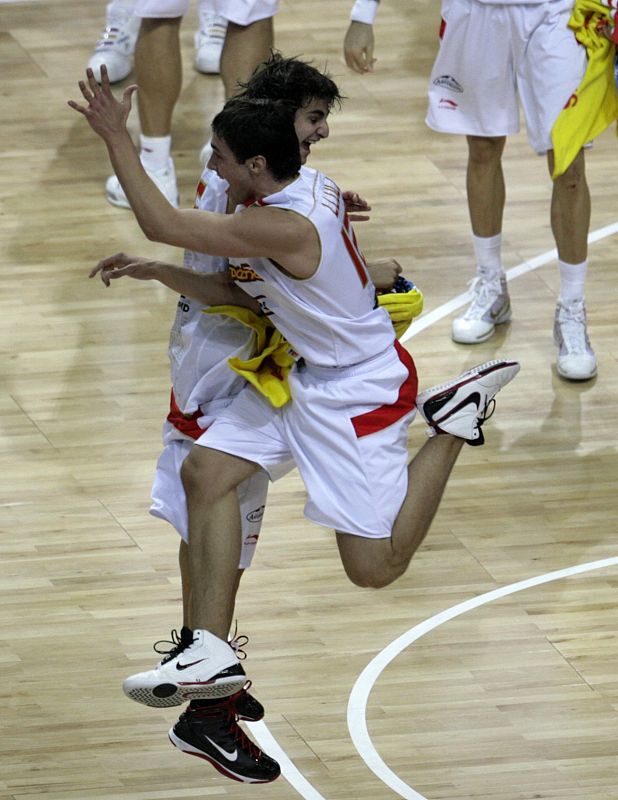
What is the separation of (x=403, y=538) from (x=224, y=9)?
119 inches

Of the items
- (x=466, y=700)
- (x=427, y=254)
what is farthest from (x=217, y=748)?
(x=427, y=254)

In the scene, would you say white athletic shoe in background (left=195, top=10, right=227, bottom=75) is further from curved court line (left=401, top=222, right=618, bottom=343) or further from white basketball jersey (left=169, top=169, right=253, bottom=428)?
white basketball jersey (left=169, top=169, right=253, bottom=428)

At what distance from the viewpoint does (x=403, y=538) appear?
376 cm

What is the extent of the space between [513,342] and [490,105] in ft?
2.67

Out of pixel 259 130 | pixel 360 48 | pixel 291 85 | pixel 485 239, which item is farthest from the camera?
pixel 485 239

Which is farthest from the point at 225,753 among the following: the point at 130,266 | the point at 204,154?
Result: the point at 204,154

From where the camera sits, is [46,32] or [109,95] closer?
[109,95]

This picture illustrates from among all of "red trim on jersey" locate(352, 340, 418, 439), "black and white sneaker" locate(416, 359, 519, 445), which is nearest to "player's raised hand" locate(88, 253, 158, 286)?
"red trim on jersey" locate(352, 340, 418, 439)

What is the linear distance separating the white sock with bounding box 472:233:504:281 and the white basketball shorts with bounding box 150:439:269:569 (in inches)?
80.5

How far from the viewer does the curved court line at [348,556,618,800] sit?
Result: 3947mm

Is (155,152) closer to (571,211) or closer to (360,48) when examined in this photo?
(360,48)

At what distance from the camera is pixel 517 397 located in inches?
217

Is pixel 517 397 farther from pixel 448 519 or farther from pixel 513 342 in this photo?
pixel 448 519

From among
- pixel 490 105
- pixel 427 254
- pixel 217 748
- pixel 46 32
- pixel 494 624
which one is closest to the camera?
pixel 217 748
